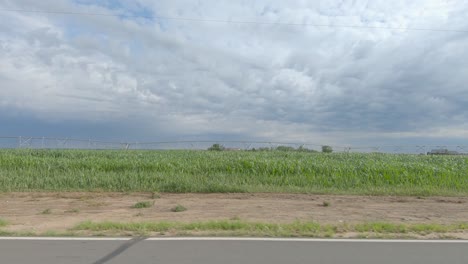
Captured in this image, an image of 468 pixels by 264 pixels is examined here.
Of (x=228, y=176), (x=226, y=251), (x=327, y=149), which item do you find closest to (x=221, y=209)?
(x=226, y=251)

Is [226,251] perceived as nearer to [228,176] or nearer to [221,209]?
[221,209]

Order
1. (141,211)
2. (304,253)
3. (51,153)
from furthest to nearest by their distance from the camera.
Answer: (51,153), (141,211), (304,253)

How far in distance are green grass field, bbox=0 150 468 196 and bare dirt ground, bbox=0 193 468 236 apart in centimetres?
104

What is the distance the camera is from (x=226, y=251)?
23.0 feet

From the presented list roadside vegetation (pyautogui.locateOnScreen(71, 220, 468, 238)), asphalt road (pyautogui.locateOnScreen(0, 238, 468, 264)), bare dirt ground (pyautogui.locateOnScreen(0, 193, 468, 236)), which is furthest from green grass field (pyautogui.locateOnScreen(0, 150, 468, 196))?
asphalt road (pyautogui.locateOnScreen(0, 238, 468, 264))

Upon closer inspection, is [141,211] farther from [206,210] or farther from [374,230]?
[374,230]

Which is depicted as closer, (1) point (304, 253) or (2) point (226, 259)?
(2) point (226, 259)

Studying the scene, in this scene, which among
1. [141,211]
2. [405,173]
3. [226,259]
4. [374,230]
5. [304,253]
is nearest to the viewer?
[226,259]

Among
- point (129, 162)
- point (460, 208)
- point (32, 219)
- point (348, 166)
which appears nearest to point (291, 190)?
point (348, 166)

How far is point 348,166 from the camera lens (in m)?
19.9

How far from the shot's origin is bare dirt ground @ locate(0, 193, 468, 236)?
35.5 feet

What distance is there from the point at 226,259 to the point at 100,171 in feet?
46.9

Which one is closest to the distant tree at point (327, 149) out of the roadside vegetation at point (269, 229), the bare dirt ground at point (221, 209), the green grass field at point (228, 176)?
the green grass field at point (228, 176)

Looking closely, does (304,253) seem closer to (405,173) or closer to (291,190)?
(291,190)
